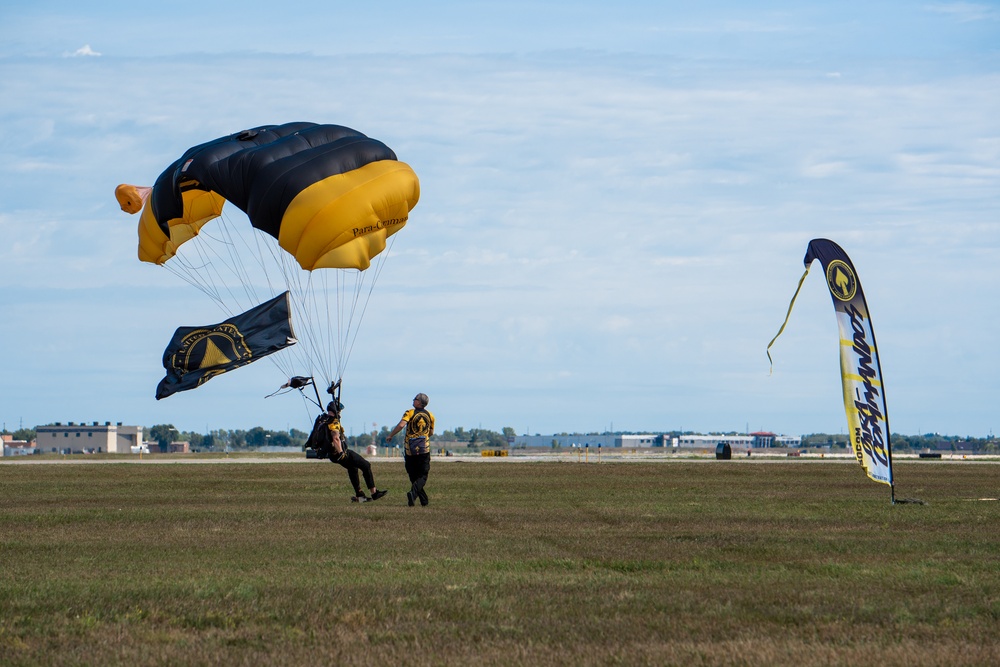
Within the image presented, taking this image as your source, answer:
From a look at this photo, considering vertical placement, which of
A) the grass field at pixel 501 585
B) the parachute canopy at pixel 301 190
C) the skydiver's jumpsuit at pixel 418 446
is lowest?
the grass field at pixel 501 585

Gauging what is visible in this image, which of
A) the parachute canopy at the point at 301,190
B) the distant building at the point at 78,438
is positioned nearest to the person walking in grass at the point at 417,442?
the parachute canopy at the point at 301,190

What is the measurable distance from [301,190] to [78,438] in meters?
179

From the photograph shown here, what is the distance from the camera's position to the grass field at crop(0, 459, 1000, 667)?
8.64 m

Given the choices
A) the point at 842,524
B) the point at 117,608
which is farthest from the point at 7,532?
the point at 842,524

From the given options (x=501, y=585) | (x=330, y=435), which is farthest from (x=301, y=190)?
(x=501, y=585)

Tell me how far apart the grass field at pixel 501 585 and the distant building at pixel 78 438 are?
171043 mm

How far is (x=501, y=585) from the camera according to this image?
11477 millimetres

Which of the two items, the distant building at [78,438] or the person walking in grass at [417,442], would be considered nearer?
the person walking in grass at [417,442]

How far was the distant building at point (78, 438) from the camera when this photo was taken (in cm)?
18300

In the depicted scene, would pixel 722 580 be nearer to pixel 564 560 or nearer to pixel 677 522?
pixel 564 560

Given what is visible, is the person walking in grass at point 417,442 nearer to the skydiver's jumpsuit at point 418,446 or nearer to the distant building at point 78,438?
the skydiver's jumpsuit at point 418,446

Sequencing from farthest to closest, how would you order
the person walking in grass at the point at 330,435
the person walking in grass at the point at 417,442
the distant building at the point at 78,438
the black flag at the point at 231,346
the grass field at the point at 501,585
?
the distant building at the point at 78,438 < the black flag at the point at 231,346 < the person walking in grass at the point at 417,442 < the person walking in grass at the point at 330,435 < the grass field at the point at 501,585

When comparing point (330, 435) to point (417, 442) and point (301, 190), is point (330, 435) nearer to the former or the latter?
point (417, 442)

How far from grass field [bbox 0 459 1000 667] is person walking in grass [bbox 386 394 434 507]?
0.56m
